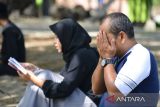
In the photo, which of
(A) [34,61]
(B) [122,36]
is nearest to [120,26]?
(B) [122,36]

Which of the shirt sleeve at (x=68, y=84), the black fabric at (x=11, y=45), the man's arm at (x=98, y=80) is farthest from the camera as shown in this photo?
the black fabric at (x=11, y=45)

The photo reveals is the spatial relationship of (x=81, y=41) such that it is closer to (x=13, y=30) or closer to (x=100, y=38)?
(x=100, y=38)

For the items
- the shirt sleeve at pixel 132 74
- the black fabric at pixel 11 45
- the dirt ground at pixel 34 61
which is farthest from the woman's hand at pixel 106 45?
the black fabric at pixel 11 45

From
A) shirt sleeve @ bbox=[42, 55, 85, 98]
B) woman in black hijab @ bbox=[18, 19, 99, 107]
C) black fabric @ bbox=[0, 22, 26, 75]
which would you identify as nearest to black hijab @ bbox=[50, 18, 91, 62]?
woman in black hijab @ bbox=[18, 19, 99, 107]

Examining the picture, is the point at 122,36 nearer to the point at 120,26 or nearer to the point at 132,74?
the point at 120,26

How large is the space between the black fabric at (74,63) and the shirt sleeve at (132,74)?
125 cm

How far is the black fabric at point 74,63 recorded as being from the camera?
5102 mm

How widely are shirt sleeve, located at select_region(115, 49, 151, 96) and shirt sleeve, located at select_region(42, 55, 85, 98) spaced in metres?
1.24

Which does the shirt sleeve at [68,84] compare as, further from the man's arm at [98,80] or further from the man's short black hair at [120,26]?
the man's short black hair at [120,26]

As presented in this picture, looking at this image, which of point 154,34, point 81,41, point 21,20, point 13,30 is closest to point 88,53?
point 81,41

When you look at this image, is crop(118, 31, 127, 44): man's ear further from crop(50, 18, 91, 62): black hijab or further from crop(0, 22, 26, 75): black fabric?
crop(0, 22, 26, 75): black fabric

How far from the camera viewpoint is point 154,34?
1672 cm

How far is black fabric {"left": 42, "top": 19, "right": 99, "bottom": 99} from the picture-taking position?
5.10 meters

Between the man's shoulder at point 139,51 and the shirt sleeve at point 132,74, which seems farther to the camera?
the man's shoulder at point 139,51
